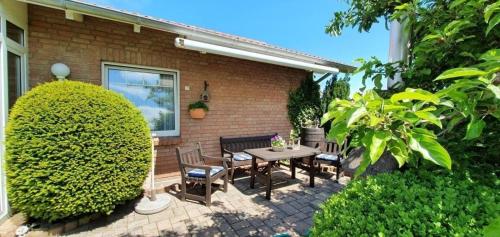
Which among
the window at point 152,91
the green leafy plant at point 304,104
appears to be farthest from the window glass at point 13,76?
the green leafy plant at point 304,104

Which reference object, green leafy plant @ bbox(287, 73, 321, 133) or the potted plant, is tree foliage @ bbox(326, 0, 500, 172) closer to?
the potted plant

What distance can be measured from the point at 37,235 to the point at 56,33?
3258mm

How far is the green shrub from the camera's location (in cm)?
107

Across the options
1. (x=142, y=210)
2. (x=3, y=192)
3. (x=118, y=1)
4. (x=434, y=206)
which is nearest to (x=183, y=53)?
(x=118, y=1)

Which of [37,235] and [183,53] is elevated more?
[183,53]

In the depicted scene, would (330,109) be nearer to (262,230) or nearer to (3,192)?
(262,230)

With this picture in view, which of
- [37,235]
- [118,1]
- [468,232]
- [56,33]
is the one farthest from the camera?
[118,1]

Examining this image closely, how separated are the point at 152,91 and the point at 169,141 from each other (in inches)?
46.5

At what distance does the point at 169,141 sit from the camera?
486 cm

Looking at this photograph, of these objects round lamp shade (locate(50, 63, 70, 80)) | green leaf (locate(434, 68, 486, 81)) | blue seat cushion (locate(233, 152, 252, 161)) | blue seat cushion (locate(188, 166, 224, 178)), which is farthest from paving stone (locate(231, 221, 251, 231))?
round lamp shade (locate(50, 63, 70, 80))

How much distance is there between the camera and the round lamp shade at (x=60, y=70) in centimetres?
371

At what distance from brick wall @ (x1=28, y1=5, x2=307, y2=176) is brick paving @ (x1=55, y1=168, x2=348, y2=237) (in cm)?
152

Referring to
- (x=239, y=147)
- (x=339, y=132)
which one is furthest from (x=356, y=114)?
(x=239, y=147)

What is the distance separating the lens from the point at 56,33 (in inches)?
151
